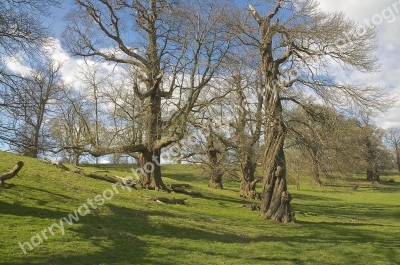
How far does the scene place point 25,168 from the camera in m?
18.8

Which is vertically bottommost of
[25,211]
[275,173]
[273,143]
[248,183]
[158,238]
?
[158,238]

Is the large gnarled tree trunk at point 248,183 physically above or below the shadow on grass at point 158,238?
above

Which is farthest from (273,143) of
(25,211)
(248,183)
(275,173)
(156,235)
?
(248,183)

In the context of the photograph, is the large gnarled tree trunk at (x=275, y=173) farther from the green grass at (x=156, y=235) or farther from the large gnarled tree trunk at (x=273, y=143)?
the green grass at (x=156, y=235)

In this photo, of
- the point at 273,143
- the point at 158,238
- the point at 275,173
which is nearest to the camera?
the point at 158,238

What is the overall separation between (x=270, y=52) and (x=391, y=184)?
158 feet

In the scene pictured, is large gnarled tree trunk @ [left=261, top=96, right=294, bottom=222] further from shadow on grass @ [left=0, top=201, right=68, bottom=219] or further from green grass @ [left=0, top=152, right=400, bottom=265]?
shadow on grass @ [left=0, top=201, right=68, bottom=219]

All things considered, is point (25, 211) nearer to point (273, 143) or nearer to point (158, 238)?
point (158, 238)

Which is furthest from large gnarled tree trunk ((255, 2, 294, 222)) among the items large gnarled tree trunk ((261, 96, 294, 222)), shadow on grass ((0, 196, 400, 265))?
shadow on grass ((0, 196, 400, 265))

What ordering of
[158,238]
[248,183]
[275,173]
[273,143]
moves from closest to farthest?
[158,238]
[275,173]
[273,143]
[248,183]

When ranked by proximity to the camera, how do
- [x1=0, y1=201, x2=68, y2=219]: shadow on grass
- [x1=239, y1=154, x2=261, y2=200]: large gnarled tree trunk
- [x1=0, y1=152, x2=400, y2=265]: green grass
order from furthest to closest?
[x1=239, y1=154, x2=261, y2=200]: large gnarled tree trunk, [x1=0, y1=201, x2=68, y2=219]: shadow on grass, [x1=0, y1=152, x2=400, y2=265]: green grass

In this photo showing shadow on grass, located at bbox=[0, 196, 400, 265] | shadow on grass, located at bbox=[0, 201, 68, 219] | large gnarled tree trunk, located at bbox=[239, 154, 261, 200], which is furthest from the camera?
large gnarled tree trunk, located at bbox=[239, 154, 261, 200]

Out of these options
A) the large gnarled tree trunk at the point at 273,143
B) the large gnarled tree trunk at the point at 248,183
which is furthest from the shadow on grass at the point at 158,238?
the large gnarled tree trunk at the point at 248,183

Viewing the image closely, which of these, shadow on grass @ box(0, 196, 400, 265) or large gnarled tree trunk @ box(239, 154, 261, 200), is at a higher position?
large gnarled tree trunk @ box(239, 154, 261, 200)
